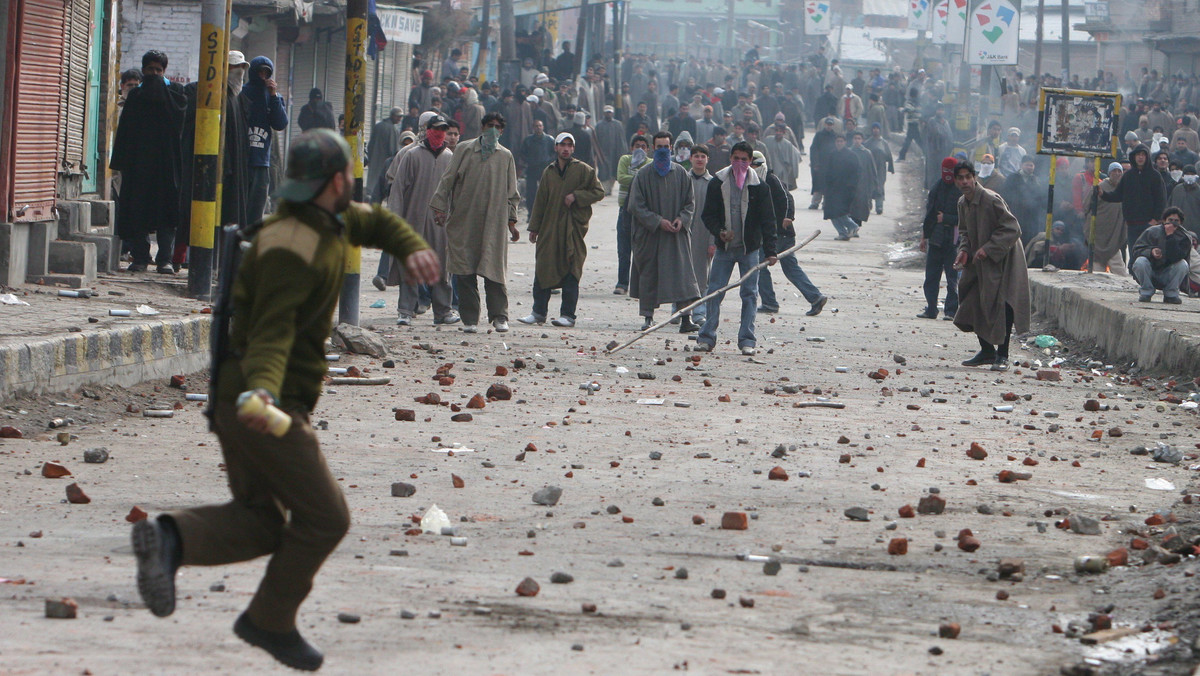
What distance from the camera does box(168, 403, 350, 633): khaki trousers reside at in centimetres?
395

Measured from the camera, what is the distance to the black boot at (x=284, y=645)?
395 cm

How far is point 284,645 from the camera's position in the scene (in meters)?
3.95

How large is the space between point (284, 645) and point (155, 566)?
0.38 m

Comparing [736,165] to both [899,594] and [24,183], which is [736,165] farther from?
[899,594]

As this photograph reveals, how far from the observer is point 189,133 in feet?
42.4

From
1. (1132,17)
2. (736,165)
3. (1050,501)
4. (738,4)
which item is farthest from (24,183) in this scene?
(738,4)

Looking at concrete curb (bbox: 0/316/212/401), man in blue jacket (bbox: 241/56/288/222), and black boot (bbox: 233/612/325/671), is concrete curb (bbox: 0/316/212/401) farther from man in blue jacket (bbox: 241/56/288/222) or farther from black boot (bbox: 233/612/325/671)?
black boot (bbox: 233/612/325/671)

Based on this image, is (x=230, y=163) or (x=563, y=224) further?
(x=563, y=224)

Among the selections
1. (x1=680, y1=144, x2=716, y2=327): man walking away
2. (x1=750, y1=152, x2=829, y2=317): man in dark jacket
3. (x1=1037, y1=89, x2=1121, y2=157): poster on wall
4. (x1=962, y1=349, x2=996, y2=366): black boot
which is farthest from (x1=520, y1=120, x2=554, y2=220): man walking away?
(x1=962, y1=349, x2=996, y2=366): black boot

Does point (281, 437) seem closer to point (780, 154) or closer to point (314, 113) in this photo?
point (314, 113)

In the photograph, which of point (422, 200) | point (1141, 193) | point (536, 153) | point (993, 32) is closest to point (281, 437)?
point (422, 200)

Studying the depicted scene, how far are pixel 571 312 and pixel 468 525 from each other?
7.51 m

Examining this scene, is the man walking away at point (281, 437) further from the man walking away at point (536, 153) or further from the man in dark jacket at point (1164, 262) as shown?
the man walking away at point (536, 153)

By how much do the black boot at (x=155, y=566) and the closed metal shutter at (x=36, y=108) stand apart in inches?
311
